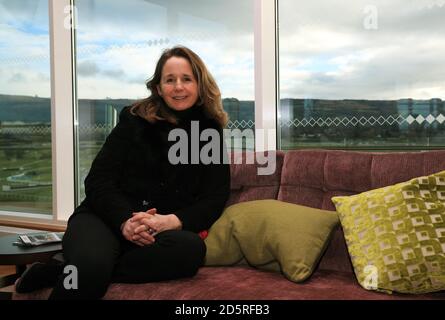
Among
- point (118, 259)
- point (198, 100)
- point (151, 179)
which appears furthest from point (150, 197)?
point (198, 100)

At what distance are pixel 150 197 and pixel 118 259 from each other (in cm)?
29

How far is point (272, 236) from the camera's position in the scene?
1.73 metres

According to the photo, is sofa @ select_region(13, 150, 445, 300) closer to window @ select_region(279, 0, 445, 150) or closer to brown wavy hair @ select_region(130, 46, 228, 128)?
brown wavy hair @ select_region(130, 46, 228, 128)

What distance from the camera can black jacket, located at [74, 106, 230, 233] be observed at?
6.14 ft

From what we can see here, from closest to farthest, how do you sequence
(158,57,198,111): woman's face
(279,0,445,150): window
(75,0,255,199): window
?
(158,57,198,111): woman's face → (279,0,445,150): window → (75,0,255,199): window

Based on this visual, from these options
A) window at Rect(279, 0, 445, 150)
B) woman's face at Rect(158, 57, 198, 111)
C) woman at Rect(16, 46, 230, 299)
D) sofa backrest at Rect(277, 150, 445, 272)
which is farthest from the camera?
window at Rect(279, 0, 445, 150)

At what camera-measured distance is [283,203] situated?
6.19 feet

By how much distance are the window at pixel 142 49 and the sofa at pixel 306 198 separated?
882 mm

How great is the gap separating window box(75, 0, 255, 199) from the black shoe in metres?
1.56

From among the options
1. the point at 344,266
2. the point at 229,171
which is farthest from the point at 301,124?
the point at 344,266

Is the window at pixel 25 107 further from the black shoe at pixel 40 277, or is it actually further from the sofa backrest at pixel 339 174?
the sofa backrest at pixel 339 174

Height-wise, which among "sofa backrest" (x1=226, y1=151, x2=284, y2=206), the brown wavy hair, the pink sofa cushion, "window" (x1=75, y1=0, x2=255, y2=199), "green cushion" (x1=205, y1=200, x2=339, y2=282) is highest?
"window" (x1=75, y1=0, x2=255, y2=199)

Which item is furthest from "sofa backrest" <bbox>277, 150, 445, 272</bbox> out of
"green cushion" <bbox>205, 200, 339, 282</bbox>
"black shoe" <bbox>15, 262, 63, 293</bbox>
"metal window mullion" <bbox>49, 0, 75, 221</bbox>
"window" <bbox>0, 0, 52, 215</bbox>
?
"window" <bbox>0, 0, 52, 215</bbox>
